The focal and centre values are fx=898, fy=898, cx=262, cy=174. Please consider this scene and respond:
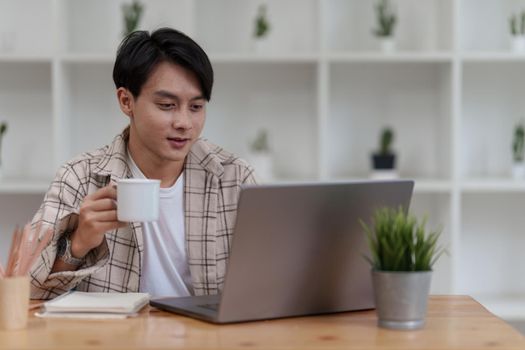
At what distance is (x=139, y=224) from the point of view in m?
2.16

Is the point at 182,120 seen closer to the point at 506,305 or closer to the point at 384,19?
the point at 384,19

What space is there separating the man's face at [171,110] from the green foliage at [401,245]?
76 cm

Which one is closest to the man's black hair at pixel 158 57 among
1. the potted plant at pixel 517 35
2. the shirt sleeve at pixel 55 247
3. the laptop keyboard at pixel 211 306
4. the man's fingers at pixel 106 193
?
the shirt sleeve at pixel 55 247

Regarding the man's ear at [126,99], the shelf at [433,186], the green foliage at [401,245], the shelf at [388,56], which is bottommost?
the green foliage at [401,245]

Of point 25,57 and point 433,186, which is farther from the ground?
point 25,57

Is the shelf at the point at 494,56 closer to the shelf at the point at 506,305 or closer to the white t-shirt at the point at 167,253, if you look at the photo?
the shelf at the point at 506,305

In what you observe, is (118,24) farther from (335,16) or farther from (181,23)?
(335,16)

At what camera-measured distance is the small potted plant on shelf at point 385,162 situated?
363cm

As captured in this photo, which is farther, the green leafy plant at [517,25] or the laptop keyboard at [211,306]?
the green leafy plant at [517,25]

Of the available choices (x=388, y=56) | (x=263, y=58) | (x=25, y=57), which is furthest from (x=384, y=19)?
(x=25, y=57)

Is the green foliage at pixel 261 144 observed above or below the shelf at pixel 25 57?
below

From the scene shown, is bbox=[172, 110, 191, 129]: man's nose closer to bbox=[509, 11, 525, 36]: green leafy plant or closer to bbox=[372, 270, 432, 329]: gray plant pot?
bbox=[372, 270, 432, 329]: gray plant pot

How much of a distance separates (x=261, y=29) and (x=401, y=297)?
7.44 ft

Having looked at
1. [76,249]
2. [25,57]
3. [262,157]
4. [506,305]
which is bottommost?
[506,305]
